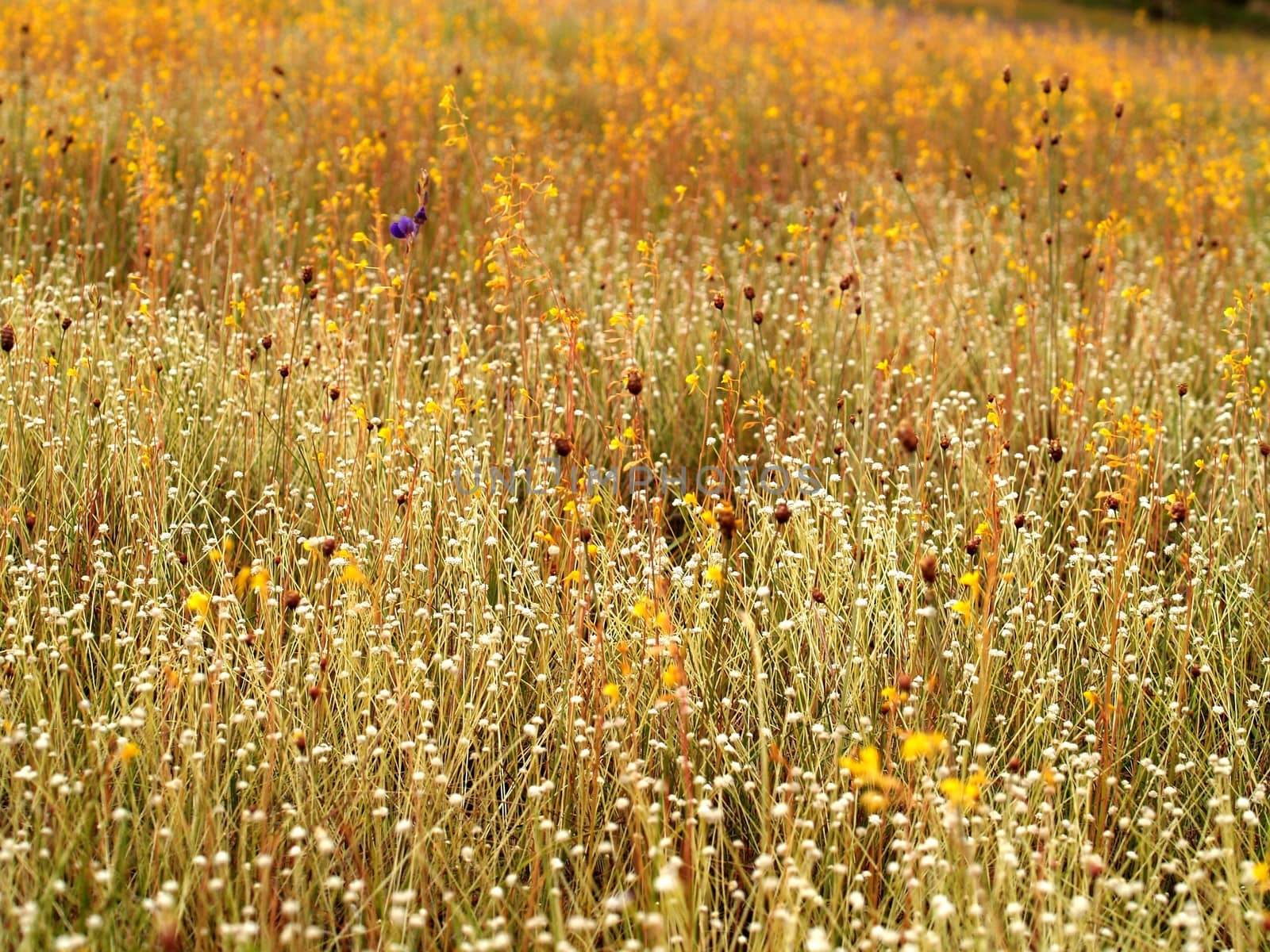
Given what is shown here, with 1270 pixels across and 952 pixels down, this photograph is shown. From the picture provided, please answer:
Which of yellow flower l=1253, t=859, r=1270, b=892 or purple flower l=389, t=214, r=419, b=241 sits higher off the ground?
purple flower l=389, t=214, r=419, b=241

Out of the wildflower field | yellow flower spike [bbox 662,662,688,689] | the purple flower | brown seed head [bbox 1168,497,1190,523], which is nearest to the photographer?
yellow flower spike [bbox 662,662,688,689]

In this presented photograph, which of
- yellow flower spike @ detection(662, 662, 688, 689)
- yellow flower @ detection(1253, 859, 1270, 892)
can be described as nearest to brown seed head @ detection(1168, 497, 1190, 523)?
yellow flower @ detection(1253, 859, 1270, 892)

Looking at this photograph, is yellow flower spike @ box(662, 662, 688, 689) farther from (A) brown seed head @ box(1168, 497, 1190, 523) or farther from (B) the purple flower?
(B) the purple flower

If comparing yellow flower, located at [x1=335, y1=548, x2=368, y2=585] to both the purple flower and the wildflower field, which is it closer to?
the wildflower field

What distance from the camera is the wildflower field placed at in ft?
7.03

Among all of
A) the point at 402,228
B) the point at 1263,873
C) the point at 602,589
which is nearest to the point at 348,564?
the point at 602,589

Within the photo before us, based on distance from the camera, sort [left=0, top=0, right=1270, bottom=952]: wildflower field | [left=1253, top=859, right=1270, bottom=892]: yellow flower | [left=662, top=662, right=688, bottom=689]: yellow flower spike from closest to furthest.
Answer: [left=1253, top=859, right=1270, bottom=892]: yellow flower < [left=662, top=662, right=688, bottom=689]: yellow flower spike < [left=0, top=0, right=1270, bottom=952]: wildflower field

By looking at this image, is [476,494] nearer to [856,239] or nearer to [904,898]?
[904,898]

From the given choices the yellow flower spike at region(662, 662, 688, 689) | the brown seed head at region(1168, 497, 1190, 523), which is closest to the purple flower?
the yellow flower spike at region(662, 662, 688, 689)

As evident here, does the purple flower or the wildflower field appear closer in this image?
the wildflower field

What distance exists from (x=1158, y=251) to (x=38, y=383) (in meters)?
5.54

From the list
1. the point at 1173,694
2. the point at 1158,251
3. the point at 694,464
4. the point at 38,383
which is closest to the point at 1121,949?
the point at 1173,694

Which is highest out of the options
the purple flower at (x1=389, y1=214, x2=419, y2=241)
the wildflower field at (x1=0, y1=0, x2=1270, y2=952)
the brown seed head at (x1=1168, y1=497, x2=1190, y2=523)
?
the purple flower at (x1=389, y1=214, x2=419, y2=241)

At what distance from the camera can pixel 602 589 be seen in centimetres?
295
